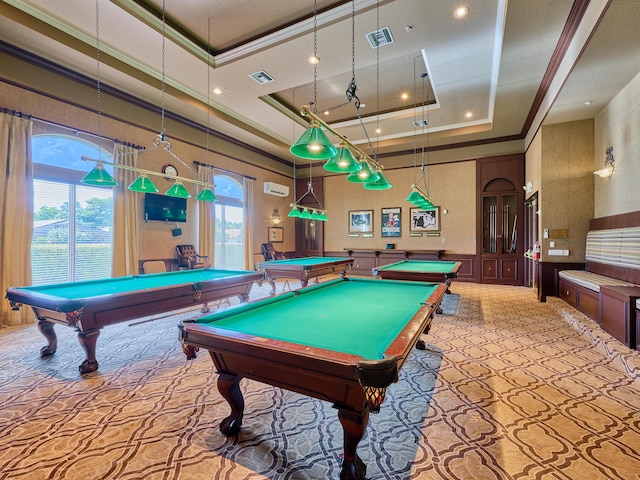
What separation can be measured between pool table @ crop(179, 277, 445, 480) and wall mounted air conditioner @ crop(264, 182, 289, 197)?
23.7ft

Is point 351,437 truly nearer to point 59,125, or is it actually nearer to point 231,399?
point 231,399

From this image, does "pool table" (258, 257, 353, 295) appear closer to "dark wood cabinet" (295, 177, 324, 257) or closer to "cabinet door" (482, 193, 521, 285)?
"dark wood cabinet" (295, 177, 324, 257)

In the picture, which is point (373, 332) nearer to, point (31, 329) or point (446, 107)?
point (31, 329)

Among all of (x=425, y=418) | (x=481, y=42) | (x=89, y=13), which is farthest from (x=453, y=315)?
(x=89, y=13)

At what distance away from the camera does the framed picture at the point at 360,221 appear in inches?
391

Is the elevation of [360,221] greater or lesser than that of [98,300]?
greater

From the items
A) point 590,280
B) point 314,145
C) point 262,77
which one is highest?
point 262,77

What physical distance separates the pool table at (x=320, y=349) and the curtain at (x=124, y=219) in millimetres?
4673

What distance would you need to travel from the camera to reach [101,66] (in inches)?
189

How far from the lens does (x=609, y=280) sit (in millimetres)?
4238

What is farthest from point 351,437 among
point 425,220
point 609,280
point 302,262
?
point 425,220

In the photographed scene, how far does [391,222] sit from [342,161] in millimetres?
6851

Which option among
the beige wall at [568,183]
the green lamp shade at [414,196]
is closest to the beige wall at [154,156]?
the green lamp shade at [414,196]

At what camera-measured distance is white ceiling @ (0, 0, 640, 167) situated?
142 inches
